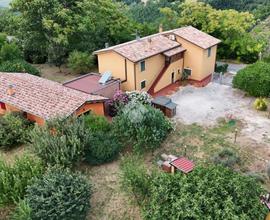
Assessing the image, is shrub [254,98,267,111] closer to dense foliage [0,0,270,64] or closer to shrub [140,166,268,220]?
shrub [140,166,268,220]

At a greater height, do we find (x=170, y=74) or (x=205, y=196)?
(x=205, y=196)

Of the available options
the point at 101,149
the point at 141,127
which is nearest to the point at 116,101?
the point at 141,127

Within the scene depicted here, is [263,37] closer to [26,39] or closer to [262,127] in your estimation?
[262,127]

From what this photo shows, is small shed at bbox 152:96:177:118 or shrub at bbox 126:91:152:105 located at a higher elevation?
shrub at bbox 126:91:152:105

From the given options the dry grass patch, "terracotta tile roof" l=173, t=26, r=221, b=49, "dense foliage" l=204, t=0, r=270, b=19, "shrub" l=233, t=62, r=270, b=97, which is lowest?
"dense foliage" l=204, t=0, r=270, b=19

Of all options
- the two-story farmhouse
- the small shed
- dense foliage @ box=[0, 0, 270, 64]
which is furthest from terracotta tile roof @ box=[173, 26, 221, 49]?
the small shed

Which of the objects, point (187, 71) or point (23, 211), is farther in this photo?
point (187, 71)

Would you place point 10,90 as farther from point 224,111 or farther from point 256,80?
point 256,80
